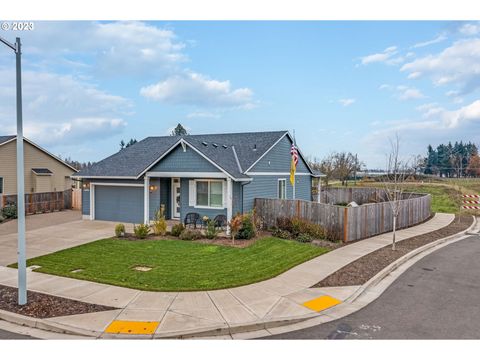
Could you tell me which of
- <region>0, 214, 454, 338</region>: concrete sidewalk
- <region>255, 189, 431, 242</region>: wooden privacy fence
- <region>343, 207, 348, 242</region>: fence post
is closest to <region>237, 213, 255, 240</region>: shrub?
<region>255, 189, 431, 242</region>: wooden privacy fence

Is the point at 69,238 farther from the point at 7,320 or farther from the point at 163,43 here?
the point at 163,43

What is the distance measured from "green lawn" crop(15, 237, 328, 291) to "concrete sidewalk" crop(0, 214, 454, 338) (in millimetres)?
439

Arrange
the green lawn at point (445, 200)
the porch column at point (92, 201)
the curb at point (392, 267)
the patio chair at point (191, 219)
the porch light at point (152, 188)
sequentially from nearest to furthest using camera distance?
the curb at point (392, 267) < the patio chair at point (191, 219) < the porch light at point (152, 188) < the porch column at point (92, 201) < the green lawn at point (445, 200)

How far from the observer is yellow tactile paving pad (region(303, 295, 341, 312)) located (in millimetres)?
7264

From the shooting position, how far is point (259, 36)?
15883 millimetres

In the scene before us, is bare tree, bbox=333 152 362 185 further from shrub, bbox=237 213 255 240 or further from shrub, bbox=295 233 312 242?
shrub, bbox=237 213 255 240

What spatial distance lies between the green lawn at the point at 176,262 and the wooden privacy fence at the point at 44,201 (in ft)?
40.2

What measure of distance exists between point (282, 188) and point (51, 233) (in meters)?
13.3

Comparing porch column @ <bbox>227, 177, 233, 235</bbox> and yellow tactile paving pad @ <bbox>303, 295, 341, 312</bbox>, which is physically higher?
porch column @ <bbox>227, 177, 233, 235</bbox>

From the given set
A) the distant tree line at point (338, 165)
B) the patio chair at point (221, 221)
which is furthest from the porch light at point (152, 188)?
the distant tree line at point (338, 165)

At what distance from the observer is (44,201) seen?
23.7m

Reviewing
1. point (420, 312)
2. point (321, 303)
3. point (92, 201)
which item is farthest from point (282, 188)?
point (420, 312)

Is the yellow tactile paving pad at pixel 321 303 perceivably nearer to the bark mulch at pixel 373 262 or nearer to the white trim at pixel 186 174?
the bark mulch at pixel 373 262

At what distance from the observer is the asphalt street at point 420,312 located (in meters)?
6.06
